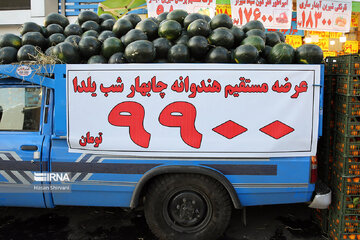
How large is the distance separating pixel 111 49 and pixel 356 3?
26.9 feet

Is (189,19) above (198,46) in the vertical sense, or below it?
above

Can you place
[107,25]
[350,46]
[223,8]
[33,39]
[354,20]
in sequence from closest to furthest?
[33,39] < [107,25] < [223,8] < [350,46] < [354,20]

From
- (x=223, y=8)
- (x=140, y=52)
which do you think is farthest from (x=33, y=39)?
(x=223, y=8)

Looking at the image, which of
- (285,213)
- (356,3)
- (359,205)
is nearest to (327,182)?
(359,205)

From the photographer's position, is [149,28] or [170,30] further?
[149,28]

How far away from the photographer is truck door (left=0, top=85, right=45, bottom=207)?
3447 mm

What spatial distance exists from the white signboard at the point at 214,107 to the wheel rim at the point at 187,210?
0.53 m

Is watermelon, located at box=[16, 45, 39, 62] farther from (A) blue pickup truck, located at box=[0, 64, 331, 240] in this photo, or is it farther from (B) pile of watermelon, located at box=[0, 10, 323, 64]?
(A) blue pickup truck, located at box=[0, 64, 331, 240]

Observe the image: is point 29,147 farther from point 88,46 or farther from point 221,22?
point 221,22

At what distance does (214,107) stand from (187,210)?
1281 mm

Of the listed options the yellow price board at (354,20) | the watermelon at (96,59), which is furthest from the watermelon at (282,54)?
the yellow price board at (354,20)

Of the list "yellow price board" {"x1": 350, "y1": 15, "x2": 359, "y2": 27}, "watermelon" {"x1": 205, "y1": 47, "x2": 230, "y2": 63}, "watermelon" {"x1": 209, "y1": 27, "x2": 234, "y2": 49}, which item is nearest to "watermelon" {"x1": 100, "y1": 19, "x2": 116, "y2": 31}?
"watermelon" {"x1": 209, "y1": 27, "x2": 234, "y2": 49}

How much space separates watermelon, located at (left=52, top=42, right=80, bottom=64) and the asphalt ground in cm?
232

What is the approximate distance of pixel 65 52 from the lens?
3713 mm
